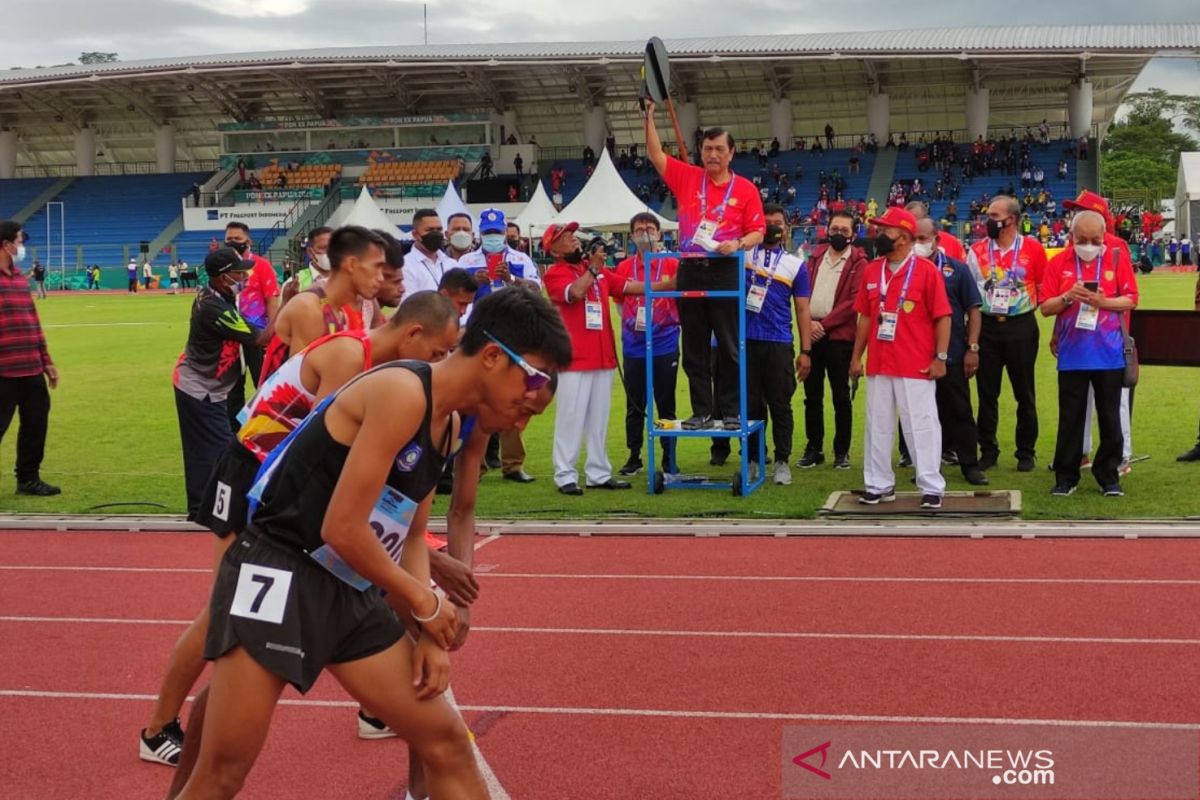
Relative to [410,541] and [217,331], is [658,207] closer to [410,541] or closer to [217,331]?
[217,331]

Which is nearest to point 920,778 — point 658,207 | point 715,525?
point 715,525

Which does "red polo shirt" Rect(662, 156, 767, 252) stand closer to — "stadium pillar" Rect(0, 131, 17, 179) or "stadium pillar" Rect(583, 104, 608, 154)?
"stadium pillar" Rect(583, 104, 608, 154)

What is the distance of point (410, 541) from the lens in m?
3.55

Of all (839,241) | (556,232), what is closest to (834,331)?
(839,241)

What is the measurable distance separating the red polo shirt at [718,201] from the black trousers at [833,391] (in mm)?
1851

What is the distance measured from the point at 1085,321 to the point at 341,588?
7.25m

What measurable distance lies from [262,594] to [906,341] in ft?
21.5

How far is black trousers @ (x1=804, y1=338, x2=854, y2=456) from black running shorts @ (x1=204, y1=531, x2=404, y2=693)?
8187 mm

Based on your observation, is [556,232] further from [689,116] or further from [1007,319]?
[689,116]

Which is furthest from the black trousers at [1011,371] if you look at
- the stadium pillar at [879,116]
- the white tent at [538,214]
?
the stadium pillar at [879,116]

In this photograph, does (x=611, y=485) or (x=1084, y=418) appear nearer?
(x=1084, y=418)

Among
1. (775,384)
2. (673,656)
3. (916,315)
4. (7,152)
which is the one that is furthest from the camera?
(7,152)

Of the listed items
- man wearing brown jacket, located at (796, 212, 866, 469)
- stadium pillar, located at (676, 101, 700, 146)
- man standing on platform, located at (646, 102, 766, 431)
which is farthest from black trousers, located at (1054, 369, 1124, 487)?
stadium pillar, located at (676, 101, 700, 146)

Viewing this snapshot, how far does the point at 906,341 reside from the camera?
30.2ft
